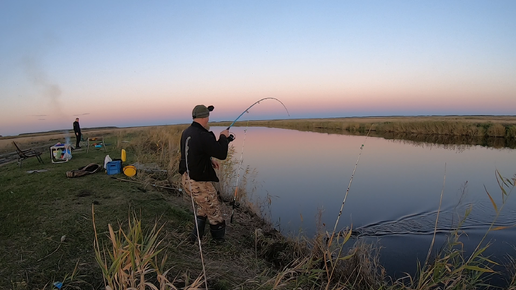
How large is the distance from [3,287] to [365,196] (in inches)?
303

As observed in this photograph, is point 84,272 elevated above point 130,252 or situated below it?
below

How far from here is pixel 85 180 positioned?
22.8ft

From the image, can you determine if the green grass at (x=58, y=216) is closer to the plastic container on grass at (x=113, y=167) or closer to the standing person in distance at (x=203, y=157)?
the plastic container on grass at (x=113, y=167)

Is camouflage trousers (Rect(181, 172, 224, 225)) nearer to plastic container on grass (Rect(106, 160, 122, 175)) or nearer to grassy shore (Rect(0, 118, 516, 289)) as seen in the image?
grassy shore (Rect(0, 118, 516, 289))

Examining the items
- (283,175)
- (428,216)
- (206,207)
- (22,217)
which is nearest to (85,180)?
(22,217)

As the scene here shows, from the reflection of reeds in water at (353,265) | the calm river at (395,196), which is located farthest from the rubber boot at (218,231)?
the calm river at (395,196)

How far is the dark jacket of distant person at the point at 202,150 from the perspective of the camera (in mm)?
3631

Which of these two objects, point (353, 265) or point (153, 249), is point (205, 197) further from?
point (353, 265)

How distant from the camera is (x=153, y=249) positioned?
228 centimetres

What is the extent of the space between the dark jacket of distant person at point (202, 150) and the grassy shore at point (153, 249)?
0.87 metres

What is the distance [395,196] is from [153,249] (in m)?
7.54

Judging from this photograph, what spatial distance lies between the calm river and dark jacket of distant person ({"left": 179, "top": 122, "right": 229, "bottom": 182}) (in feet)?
5.55

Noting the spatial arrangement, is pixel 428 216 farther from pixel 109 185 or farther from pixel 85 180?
pixel 85 180

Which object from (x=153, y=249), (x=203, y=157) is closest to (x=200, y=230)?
(x=203, y=157)
